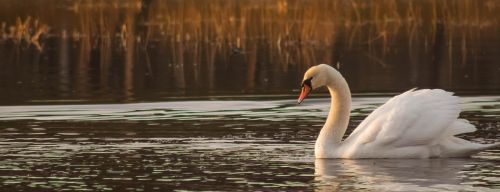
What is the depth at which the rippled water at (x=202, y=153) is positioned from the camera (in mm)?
12898

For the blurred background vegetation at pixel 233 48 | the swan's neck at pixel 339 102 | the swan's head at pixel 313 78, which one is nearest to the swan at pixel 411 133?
the swan's neck at pixel 339 102

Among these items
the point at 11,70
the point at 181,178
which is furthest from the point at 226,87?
the point at 181,178

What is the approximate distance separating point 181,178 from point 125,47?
21.5 m

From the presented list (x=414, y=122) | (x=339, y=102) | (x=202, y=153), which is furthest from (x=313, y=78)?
(x=202, y=153)

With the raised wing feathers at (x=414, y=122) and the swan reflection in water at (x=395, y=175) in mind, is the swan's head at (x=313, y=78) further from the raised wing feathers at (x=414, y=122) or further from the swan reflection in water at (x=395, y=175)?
the swan reflection in water at (x=395, y=175)

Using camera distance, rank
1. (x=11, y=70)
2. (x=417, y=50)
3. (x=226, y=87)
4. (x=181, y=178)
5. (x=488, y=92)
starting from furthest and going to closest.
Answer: (x=417, y=50), (x=11, y=70), (x=226, y=87), (x=488, y=92), (x=181, y=178)

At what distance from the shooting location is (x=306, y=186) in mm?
12641

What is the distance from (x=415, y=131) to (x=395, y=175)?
1498mm

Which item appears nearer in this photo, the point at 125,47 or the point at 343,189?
the point at 343,189

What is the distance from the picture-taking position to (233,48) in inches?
1277

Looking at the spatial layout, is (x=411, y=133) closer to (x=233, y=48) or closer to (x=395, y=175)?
(x=395, y=175)

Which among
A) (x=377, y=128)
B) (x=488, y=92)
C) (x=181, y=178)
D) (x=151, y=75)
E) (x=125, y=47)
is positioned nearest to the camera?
(x=181, y=178)

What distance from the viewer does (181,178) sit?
43.3 feet

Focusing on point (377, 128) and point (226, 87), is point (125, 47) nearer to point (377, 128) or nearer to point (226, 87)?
point (226, 87)
